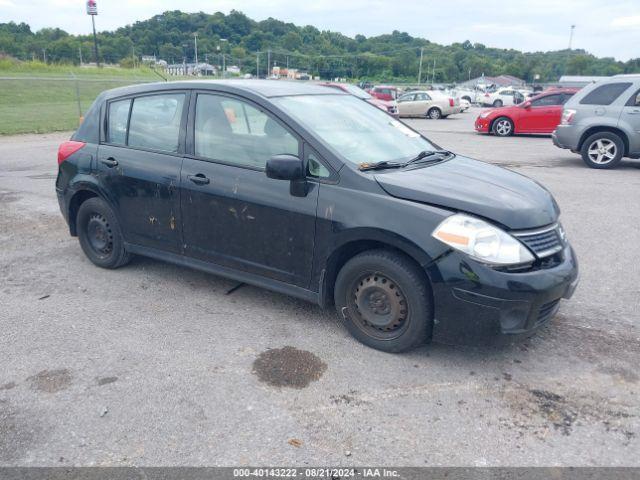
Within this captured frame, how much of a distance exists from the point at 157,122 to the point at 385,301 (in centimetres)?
250

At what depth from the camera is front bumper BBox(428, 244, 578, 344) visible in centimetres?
326

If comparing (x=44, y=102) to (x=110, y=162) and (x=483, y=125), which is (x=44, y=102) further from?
(x=110, y=162)

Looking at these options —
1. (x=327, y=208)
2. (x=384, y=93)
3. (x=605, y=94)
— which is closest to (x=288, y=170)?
(x=327, y=208)

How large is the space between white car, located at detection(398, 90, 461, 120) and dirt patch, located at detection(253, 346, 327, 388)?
78.3 feet

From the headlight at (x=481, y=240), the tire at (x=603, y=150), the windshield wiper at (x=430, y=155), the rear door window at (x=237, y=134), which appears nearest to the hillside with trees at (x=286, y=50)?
the tire at (x=603, y=150)

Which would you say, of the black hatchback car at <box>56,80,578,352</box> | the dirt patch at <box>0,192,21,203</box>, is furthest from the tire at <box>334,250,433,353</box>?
the dirt patch at <box>0,192,21,203</box>

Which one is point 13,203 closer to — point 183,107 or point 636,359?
point 183,107

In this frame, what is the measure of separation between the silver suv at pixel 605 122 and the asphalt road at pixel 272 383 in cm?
647

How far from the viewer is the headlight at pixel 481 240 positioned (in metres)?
3.29

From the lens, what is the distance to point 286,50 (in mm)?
81500

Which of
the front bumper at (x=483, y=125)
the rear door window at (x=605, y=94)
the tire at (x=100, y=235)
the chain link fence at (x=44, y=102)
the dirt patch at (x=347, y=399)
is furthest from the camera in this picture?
the chain link fence at (x=44, y=102)

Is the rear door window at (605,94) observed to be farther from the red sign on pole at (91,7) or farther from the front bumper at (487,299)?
the red sign on pole at (91,7)

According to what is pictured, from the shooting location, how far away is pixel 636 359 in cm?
363

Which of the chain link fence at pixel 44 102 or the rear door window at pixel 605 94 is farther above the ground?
the rear door window at pixel 605 94
